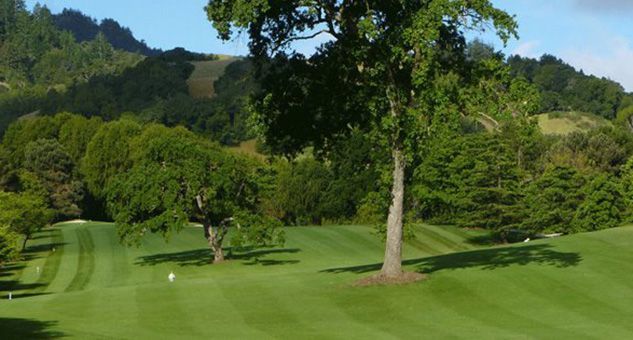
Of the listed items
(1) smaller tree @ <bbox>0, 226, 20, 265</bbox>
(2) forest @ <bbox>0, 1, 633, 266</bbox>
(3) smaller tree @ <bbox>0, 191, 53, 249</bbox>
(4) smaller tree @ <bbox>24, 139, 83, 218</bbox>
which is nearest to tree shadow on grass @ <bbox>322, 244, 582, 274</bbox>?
(2) forest @ <bbox>0, 1, 633, 266</bbox>

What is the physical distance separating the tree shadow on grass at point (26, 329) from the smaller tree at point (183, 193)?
3782 cm

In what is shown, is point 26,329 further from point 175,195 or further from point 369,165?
point 369,165

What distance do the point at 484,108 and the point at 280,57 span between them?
8.86 meters

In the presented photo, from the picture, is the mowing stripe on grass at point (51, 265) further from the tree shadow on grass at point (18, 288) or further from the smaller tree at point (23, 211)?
the smaller tree at point (23, 211)

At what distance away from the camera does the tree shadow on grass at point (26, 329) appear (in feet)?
94.5

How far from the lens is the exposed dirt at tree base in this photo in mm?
40781

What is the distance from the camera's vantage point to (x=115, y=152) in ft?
516

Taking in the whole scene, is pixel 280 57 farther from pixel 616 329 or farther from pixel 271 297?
pixel 616 329

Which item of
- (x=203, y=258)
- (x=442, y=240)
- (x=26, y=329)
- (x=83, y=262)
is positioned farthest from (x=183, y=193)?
(x=26, y=329)

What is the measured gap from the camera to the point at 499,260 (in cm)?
4744

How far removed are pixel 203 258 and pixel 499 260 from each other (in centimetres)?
3771

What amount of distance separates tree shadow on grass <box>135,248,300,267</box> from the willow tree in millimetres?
34875

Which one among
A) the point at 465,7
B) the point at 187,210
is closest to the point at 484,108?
the point at 465,7

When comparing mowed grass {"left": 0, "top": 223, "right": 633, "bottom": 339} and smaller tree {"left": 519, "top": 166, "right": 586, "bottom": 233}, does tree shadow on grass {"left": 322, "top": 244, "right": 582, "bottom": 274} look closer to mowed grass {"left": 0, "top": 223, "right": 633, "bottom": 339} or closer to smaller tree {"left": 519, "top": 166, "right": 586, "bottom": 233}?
mowed grass {"left": 0, "top": 223, "right": 633, "bottom": 339}
